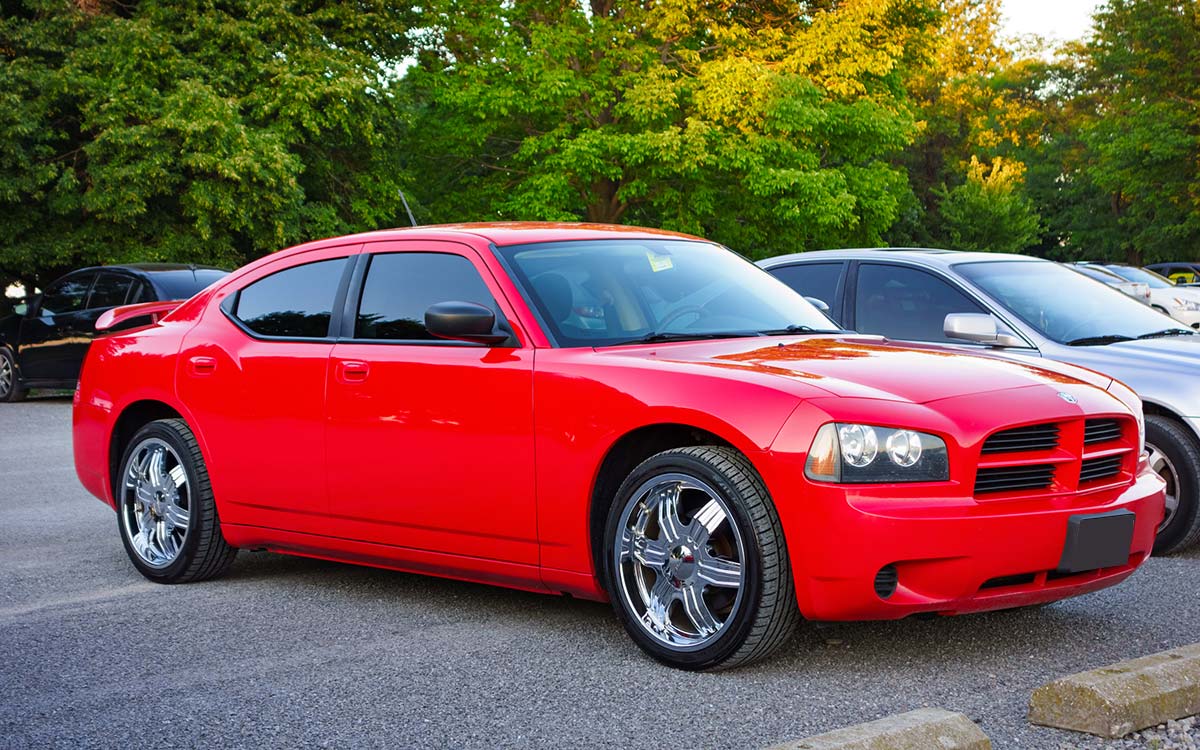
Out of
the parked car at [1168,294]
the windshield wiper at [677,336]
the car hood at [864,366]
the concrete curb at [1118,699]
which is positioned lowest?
the parked car at [1168,294]

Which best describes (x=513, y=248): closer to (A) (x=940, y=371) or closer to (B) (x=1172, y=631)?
(A) (x=940, y=371)

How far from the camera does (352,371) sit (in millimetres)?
5910

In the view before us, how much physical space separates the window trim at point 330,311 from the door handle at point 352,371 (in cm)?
20

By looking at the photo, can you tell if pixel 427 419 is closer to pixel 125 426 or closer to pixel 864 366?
pixel 864 366

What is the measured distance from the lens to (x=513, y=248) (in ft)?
19.0

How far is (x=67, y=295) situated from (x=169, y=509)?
1286 centimetres

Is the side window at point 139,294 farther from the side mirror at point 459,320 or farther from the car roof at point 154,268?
the side mirror at point 459,320

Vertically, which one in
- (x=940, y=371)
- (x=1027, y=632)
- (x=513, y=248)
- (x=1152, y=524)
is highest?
(x=513, y=248)

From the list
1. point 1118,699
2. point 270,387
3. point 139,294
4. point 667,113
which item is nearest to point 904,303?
point 270,387

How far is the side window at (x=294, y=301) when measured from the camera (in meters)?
6.27

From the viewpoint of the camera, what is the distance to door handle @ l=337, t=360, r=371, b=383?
19.2 ft

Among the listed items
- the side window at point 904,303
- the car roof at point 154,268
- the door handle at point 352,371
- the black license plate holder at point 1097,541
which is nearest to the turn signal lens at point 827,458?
the black license plate holder at point 1097,541

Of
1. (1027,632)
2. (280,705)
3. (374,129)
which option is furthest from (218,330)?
(374,129)

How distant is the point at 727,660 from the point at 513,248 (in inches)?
77.5
